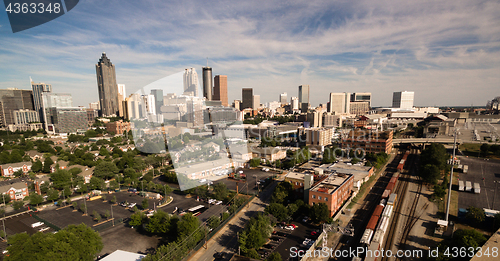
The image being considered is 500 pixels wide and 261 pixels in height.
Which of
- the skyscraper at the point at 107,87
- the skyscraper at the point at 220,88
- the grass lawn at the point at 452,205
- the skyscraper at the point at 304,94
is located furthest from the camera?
the skyscraper at the point at 304,94

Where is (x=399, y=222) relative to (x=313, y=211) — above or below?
below

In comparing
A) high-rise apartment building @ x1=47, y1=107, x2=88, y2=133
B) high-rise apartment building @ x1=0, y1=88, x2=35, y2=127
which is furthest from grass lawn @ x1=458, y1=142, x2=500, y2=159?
high-rise apartment building @ x1=0, y1=88, x2=35, y2=127

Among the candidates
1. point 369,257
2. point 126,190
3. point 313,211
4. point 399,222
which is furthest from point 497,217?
point 126,190

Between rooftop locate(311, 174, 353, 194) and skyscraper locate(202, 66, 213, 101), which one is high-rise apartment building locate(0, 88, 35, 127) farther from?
rooftop locate(311, 174, 353, 194)

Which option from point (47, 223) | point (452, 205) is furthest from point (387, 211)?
point (47, 223)

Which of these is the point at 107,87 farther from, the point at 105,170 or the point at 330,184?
the point at 330,184

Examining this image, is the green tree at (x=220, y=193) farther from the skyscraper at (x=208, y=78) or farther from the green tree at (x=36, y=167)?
the skyscraper at (x=208, y=78)

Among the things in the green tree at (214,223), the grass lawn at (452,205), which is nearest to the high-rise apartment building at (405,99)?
the grass lawn at (452,205)

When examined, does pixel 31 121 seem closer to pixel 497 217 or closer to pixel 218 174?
pixel 218 174
